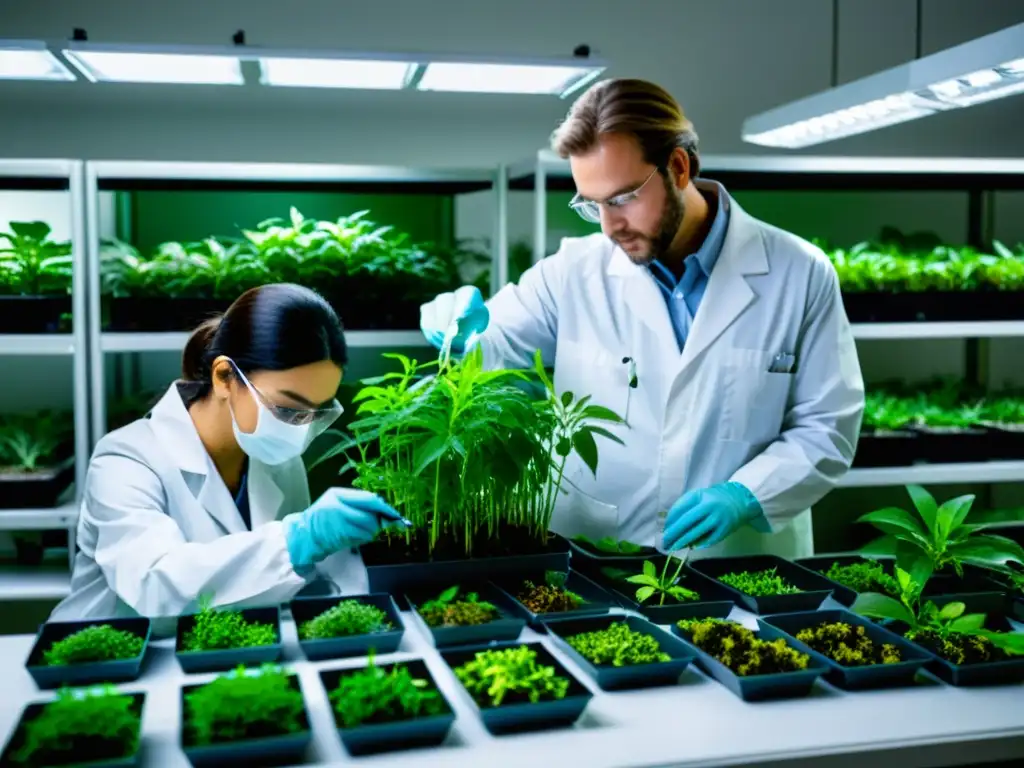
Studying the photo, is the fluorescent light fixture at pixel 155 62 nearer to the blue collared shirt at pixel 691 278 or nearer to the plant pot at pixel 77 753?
the blue collared shirt at pixel 691 278

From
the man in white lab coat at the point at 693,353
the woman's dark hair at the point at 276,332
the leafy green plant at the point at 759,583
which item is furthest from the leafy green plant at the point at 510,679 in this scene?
the man in white lab coat at the point at 693,353

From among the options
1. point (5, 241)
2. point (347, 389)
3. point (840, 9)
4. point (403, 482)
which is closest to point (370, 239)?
point (347, 389)

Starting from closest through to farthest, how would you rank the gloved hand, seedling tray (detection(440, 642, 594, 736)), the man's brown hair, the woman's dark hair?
seedling tray (detection(440, 642, 594, 736)), the woman's dark hair, the man's brown hair, the gloved hand

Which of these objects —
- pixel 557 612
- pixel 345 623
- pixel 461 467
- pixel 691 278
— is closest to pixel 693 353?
pixel 691 278

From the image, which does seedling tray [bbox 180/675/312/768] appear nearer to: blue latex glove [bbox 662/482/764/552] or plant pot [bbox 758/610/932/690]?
plant pot [bbox 758/610/932/690]

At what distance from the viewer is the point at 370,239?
286cm

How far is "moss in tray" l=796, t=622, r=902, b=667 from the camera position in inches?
52.4

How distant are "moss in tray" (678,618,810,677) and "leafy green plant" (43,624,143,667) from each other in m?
0.80

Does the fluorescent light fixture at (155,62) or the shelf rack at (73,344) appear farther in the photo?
the shelf rack at (73,344)

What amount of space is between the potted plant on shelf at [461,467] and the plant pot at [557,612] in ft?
0.09

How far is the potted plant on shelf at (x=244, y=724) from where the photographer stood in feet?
3.51

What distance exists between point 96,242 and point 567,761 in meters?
2.22

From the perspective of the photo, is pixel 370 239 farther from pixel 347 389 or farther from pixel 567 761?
pixel 567 761

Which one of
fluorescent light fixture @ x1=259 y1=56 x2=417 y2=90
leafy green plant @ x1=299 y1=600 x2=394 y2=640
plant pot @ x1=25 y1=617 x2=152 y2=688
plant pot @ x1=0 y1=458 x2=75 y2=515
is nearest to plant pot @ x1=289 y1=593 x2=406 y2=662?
leafy green plant @ x1=299 y1=600 x2=394 y2=640
